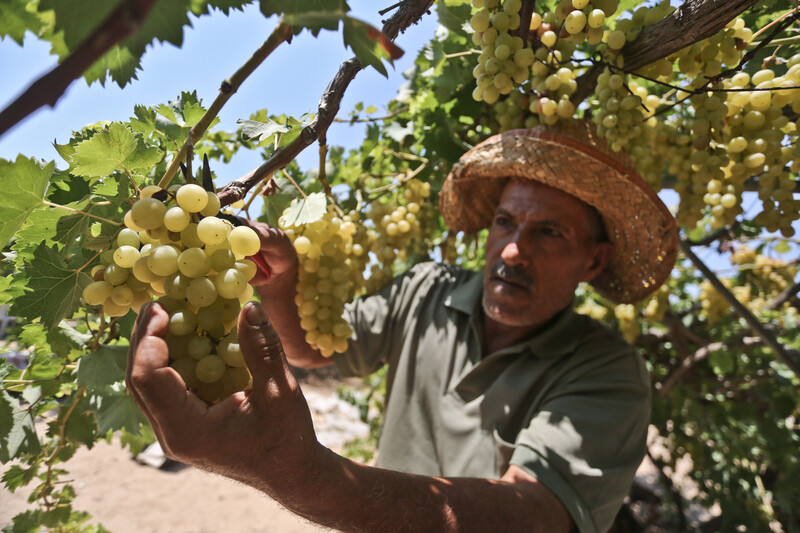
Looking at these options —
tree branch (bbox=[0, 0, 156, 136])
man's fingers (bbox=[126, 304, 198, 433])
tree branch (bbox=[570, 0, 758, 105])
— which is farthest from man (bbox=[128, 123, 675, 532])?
tree branch (bbox=[570, 0, 758, 105])

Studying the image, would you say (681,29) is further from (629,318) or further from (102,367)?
(629,318)

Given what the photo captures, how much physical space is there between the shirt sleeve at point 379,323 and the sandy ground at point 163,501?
177 centimetres

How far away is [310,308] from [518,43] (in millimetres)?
907

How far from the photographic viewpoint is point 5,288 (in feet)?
3.68

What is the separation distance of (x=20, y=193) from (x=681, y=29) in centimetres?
135

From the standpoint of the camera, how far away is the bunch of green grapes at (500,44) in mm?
1227

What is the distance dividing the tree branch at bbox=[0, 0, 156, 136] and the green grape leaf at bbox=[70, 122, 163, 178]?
0.52m

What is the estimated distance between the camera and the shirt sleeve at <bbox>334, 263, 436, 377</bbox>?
7.98ft

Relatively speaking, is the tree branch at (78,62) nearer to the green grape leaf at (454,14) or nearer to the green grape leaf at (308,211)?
the green grape leaf at (308,211)

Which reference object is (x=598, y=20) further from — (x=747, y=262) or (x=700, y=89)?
(x=747, y=262)

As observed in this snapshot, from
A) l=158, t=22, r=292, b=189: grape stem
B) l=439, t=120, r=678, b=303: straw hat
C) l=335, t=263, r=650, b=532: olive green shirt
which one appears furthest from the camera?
l=439, t=120, r=678, b=303: straw hat

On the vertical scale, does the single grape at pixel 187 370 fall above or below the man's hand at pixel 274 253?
below

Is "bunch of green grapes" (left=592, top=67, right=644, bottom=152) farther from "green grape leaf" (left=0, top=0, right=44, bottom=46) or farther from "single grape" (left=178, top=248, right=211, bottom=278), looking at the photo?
"green grape leaf" (left=0, top=0, right=44, bottom=46)

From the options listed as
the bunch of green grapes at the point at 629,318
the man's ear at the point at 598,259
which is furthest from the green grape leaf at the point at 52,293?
the bunch of green grapes at the point at 629,318
